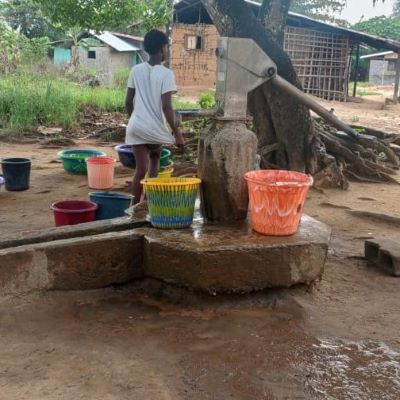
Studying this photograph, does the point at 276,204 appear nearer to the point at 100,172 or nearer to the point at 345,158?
the point at 100,172

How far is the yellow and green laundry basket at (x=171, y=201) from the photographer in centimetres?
332

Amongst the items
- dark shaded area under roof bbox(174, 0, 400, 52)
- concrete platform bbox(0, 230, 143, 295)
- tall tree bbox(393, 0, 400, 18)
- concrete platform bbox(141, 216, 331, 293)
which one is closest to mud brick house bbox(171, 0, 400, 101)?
dark shaded area under roof bbox(174, 0, 400, 52)

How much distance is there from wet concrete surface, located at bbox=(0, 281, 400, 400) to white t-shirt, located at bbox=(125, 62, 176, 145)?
1498 mm

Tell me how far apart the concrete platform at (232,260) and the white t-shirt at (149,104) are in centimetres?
128

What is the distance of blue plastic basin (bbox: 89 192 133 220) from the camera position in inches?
181

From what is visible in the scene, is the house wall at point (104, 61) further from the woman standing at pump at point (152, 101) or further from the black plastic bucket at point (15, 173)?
the woman standing at pump at point (152, 101)

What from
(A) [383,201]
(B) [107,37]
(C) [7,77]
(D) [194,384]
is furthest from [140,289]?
(B) [107,37]

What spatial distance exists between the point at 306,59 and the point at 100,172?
57.1 feet

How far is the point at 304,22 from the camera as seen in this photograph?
69.4 ft

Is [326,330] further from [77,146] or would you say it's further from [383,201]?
[77,146]

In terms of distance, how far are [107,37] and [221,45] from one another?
71.7 ft

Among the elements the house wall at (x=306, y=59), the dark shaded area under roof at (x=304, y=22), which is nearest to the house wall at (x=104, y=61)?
the house wall at (x=306, y=59)

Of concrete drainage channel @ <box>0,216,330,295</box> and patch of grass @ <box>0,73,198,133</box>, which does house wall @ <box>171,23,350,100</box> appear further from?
Answer: concrete drainage channel @ <box>0,216,330,295</box>

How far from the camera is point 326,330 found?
2.97 m
